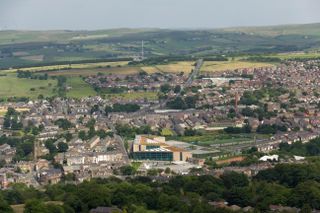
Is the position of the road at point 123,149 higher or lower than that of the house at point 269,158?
lower

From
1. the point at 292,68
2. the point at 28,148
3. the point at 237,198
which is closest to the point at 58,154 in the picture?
the point at 28,148

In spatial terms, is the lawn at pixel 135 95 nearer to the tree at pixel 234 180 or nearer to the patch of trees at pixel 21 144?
the patch of trees at pixel 21 144

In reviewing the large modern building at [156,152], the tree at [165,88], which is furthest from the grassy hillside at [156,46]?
the large modern building at [156,152]

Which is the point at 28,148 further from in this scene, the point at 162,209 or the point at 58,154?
the point at 162,209

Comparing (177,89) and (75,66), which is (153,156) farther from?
(75,66)

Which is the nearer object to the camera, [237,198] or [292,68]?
[237,198]
